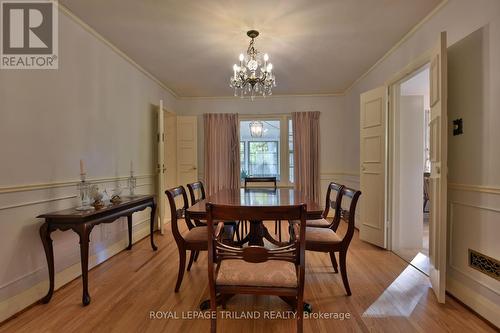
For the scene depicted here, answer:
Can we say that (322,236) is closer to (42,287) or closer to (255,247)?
(255,247)

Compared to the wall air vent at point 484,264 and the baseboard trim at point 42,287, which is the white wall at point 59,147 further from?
the wall air vent at point 484,264

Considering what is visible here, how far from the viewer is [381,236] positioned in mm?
3371

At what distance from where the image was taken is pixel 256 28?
2.72 m

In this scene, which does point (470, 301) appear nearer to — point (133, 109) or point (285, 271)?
point (285, 271)

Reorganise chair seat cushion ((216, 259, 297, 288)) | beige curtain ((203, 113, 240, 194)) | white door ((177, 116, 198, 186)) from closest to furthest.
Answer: chair seat cushion ((216, 259, 297, 288)) → white door ((177, 116, 198, 186)) → beige curtain ((203, 113, 240, 194))

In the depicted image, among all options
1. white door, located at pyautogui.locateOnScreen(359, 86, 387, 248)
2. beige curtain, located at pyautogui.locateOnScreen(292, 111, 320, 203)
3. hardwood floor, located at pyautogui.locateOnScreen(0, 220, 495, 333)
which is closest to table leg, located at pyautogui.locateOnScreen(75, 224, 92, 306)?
hardwood floor, located at pyautogui.locateOnScreen(0, 220, 495, 333)

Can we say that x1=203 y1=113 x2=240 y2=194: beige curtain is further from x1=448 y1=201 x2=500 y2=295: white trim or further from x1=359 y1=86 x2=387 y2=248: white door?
x1=448 y1=201 x2=500 y2=295: white trim

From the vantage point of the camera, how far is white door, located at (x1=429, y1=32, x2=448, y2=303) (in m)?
2.05

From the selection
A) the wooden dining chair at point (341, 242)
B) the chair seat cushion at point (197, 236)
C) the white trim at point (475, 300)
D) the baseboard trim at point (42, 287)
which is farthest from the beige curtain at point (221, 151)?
the white trim at point (475, 300)

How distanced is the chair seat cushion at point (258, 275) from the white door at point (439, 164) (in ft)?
4.33

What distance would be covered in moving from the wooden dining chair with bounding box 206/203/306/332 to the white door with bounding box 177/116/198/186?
3.77 metres

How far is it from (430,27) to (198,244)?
288cm

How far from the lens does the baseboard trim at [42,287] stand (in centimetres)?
187

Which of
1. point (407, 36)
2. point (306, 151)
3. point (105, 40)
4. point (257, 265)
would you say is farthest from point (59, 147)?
point (306, 151)
